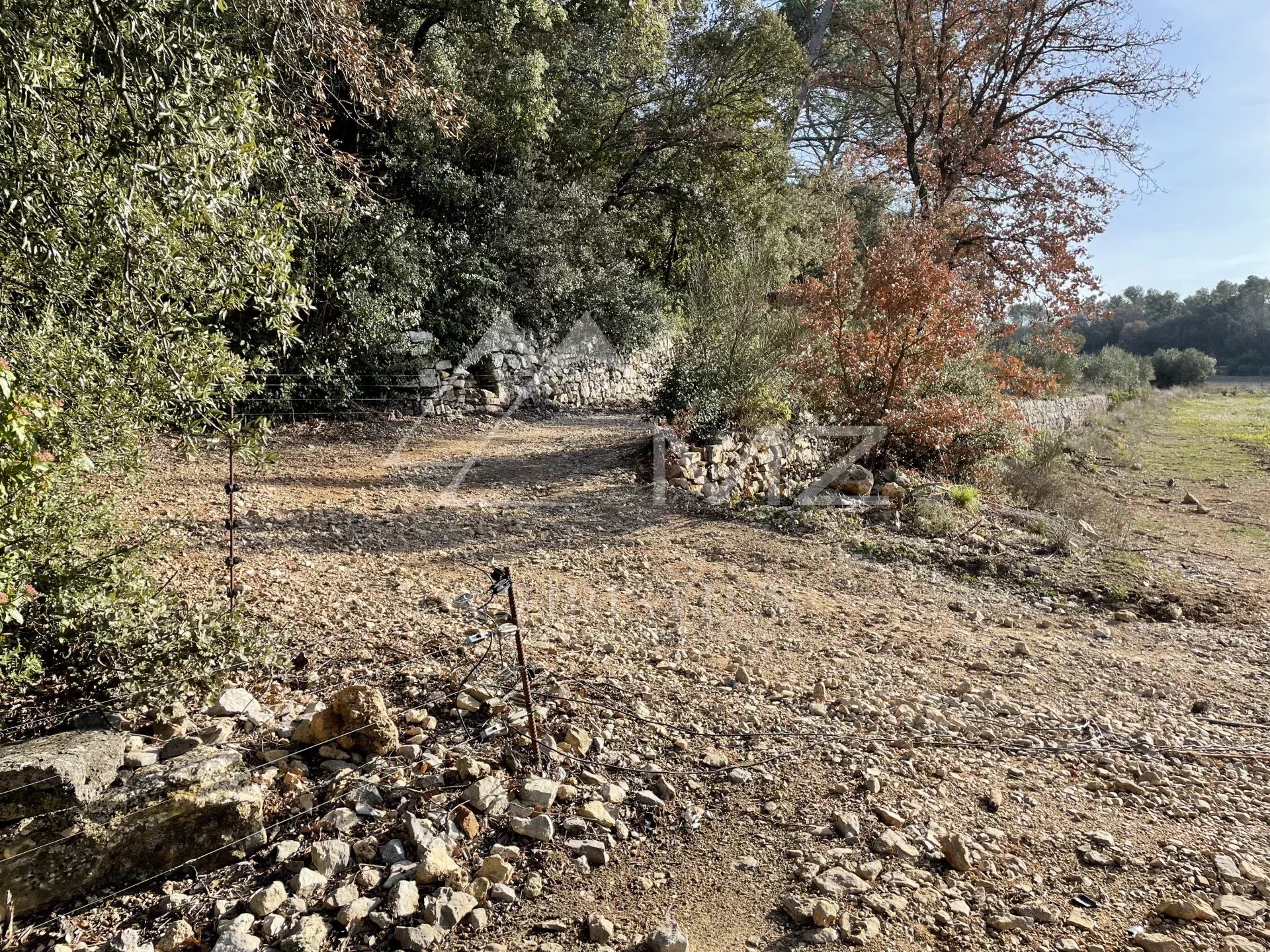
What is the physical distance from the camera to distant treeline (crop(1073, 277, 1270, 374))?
140ft

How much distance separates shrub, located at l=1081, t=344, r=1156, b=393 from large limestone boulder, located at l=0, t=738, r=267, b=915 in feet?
91.5

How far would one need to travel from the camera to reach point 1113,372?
2666 cm

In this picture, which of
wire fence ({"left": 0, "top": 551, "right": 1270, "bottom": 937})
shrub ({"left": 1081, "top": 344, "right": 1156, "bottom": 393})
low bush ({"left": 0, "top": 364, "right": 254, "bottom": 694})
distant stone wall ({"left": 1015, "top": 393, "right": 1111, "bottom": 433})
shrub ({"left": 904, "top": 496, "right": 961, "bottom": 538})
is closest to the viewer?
low bush ({"left": 0, "top": 364, "right": 254, "bottom": 694})

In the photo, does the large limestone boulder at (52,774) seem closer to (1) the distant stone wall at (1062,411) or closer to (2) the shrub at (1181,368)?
(1) the distant stone wall at (1062,411)

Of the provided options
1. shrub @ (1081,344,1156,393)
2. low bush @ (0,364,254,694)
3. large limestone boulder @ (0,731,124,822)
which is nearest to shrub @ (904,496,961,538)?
low bush @ (0,364,254,694)

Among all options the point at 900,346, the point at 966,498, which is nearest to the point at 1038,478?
the point at 966,498

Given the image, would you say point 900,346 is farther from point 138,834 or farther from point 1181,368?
point 1181,368

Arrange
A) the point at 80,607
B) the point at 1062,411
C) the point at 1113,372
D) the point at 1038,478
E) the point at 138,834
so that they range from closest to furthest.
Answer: the point at 138,834 → the point at 80,607 → the point at 1038,478 → the point at 1062,411 → the point at 1113,372

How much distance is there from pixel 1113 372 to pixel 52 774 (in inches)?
1264

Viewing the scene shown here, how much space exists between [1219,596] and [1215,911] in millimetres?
4671

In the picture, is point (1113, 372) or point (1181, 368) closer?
point (1113, 372)

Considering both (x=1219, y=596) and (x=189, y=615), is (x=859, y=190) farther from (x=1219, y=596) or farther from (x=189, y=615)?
(x=189, y=615)

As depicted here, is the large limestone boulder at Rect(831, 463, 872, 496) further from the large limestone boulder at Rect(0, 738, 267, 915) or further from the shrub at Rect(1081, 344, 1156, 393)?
the shrub at Rect(1081, 344, 1156, 393)

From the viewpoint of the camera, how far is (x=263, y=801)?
2389 millimetres
